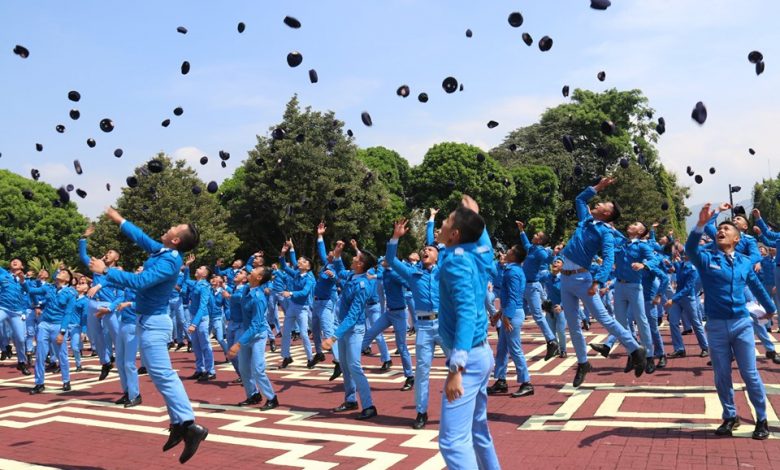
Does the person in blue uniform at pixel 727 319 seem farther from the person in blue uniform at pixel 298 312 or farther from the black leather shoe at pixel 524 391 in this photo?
the person in blue uniform at pixel 298 312

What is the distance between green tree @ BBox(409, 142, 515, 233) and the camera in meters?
49.8

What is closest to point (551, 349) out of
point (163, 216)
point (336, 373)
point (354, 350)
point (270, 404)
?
point (336, 373)

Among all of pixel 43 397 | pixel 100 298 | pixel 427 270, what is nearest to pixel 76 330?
pixel 100 298

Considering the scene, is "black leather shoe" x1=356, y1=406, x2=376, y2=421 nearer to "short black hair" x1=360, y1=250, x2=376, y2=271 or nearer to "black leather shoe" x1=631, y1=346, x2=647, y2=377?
"short black hair" x1=360, y1=250, x2=376, y2=271

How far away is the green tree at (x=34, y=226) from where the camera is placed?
151 feet

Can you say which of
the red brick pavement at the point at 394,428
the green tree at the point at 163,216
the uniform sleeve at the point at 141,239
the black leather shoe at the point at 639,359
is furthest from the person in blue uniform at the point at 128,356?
the green tree at the point at 163,216

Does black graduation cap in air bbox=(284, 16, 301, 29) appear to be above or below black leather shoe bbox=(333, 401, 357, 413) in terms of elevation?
above

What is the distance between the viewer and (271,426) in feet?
25.1

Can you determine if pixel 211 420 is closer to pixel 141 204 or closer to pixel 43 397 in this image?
pixel 43 397

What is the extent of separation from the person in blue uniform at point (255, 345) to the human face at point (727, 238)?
5603 millimetres

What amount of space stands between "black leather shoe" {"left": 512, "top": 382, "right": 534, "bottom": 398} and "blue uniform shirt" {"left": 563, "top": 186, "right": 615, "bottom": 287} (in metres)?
1.92

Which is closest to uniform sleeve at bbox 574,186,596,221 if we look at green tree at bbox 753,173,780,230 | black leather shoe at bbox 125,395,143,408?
black leather shoe at bbox 125,395,143,408

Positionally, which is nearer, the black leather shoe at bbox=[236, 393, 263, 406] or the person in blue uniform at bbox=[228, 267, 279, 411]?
the person in blue uniform at bbox=[228, 267, 279, 411]

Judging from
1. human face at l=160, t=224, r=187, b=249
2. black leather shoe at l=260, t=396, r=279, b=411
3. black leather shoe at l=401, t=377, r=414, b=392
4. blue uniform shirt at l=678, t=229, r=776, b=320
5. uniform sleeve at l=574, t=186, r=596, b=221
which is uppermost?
human face at l=160, t=224, r=187, b=249
